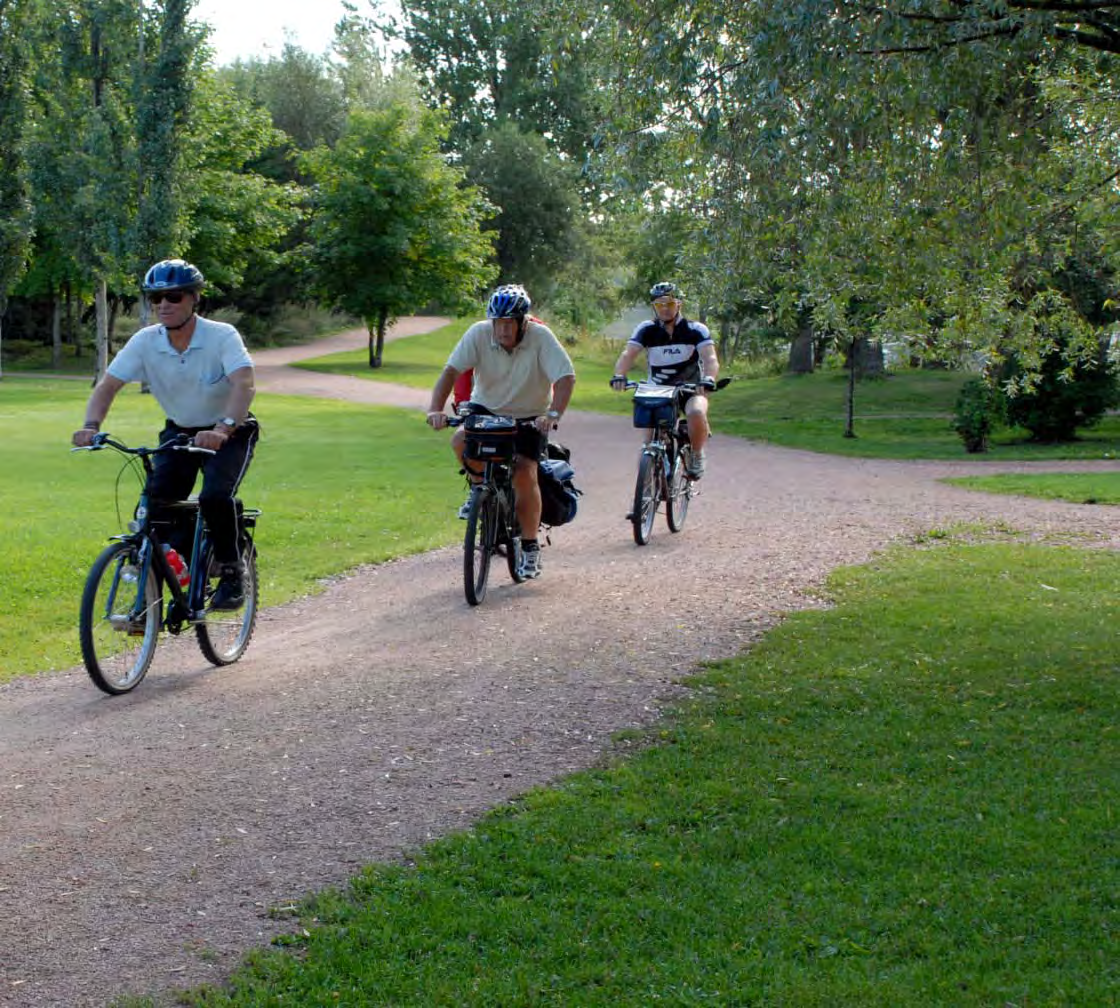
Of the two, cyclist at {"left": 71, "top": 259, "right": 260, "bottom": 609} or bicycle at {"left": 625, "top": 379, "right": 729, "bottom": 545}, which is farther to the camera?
bicycle at {"left": 625, "top": 379, "right": 729, "bottom": 545}

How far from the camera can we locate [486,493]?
30.0ft

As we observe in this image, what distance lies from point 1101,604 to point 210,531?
6.18m

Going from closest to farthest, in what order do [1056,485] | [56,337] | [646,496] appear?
[646,496] < [1056,485] < [56,337]

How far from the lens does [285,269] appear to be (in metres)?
58.6

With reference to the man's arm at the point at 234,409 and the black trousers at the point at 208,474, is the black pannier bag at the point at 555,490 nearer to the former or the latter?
the black trousers at the point at 208,474

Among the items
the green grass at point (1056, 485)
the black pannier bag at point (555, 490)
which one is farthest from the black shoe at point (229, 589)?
the green grass at point (1056, 485)

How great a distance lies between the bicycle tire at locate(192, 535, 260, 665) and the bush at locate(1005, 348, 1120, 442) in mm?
19678

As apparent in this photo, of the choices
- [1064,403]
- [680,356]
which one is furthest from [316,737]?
[1064,403]

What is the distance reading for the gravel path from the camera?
402 cm

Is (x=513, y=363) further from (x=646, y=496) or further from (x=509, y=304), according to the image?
(x=646, y=496)

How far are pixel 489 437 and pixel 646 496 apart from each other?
304cm

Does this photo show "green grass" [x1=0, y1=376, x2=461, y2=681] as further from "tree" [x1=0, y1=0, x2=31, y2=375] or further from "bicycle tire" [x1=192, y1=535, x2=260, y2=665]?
"tree" [x1=0, y1=0, x2=31, y2=375]

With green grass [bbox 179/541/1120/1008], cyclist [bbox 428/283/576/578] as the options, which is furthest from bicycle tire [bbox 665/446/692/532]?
green grass [bbox 179/541/1120/1008]

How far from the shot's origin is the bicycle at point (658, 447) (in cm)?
1162
